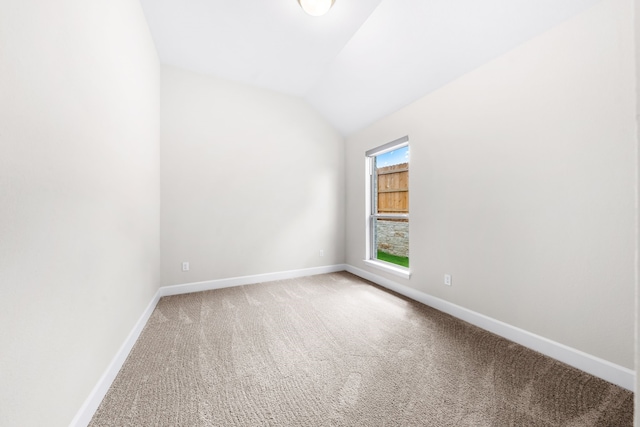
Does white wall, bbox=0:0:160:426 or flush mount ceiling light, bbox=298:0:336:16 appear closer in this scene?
white wall, bbox=0:0:160:426

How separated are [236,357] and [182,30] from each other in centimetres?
307

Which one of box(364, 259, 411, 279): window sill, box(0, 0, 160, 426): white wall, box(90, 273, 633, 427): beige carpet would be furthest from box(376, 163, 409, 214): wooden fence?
box(0, 0, 160, 426): white wall

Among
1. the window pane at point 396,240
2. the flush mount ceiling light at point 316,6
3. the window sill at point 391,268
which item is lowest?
the window sill at point 391,268

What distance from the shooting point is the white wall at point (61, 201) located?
0.74m

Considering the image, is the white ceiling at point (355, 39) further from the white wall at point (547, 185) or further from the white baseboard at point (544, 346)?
the white baseboard at point (544, 346)

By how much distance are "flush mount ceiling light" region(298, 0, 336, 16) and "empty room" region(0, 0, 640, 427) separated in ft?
0.07

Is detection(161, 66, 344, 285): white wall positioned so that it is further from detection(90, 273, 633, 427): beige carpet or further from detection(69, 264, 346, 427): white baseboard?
detection(90, 273, 633, 427): beige carpet

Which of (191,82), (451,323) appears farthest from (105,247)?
(451,323)

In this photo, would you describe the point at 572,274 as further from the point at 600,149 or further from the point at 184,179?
the point at 184,179

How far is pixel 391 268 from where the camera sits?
3.11 meters

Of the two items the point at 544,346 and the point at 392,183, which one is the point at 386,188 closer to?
the point at 392,183

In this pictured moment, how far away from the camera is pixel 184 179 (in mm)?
2973

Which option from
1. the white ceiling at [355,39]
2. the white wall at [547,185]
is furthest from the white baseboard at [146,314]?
the white ceiling at [355,39]

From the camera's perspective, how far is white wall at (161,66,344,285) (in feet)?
9.66
